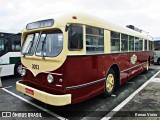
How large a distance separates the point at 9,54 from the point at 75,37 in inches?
250

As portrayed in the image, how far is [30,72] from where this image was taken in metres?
5.39

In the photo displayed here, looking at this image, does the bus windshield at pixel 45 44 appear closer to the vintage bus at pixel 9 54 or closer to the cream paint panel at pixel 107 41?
the cream paint panel at pixel 107 41

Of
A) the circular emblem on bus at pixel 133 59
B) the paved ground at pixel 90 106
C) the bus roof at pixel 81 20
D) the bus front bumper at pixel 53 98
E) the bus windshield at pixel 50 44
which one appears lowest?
the paved ground at pixel 90 106

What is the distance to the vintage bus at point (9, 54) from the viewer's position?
31.3ft

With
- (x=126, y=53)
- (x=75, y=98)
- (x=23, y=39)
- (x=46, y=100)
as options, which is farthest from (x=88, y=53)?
(x=126, y=53)

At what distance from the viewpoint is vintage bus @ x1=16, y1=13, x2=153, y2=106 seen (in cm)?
446

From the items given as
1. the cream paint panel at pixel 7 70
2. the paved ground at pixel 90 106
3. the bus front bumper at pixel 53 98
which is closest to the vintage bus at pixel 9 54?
the cream paint panel at pixel 7 70

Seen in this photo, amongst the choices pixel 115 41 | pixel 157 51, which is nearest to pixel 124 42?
pixel 115 41

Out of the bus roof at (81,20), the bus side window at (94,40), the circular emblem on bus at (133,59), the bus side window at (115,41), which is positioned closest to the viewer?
the bus roof at (81,20)

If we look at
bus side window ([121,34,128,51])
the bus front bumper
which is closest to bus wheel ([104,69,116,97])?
bus side window ([121,34,128,51])

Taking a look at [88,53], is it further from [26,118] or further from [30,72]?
[26,118]

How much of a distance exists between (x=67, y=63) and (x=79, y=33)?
2.81 ft

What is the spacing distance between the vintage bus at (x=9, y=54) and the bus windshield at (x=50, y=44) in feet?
16.8

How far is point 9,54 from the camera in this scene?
9.80 metres
